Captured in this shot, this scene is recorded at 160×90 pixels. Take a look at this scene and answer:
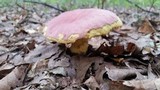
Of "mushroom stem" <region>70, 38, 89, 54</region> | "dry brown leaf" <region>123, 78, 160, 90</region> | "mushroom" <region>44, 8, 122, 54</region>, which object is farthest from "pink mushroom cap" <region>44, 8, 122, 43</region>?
"dry brown leaf" <region>123, 78, 160, 90</region>

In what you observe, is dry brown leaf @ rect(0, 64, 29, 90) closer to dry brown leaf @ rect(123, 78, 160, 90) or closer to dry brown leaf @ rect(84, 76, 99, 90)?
dry brown leaf @ rect(84, 76, 99, 90)

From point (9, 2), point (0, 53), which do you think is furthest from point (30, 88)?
point (9, 2)

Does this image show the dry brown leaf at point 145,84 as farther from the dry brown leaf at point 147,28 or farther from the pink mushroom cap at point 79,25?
the dry brown leaf at point 147,28

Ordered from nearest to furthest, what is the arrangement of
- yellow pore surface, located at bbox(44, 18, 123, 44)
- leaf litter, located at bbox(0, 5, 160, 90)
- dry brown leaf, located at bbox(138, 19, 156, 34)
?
1. leaf litter, located at bbox(0, 5, 160, 90)
2. yellow pore surface, located at bbox(44, 18, 123, 44)
3. dry brown leaf, located at bbox(138, 19, 156, 34)

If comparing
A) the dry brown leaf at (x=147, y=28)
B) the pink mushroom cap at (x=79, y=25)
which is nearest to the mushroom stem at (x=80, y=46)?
the pink mushroom cap at (x=79, y=25)

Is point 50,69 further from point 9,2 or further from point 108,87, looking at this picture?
point 9,2

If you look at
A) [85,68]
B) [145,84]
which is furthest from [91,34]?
[145,84]

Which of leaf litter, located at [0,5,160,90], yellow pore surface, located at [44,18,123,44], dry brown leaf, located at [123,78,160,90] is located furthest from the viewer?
yellow pore surface, located at [44,18,123,44]

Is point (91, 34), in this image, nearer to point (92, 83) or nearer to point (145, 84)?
point (92, 83)

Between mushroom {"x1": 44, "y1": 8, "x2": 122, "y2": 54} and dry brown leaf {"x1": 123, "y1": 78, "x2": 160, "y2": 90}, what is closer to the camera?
dry brown leaf {"x1": 123, "y1": 78, "x2": 160, "y2": 90}
